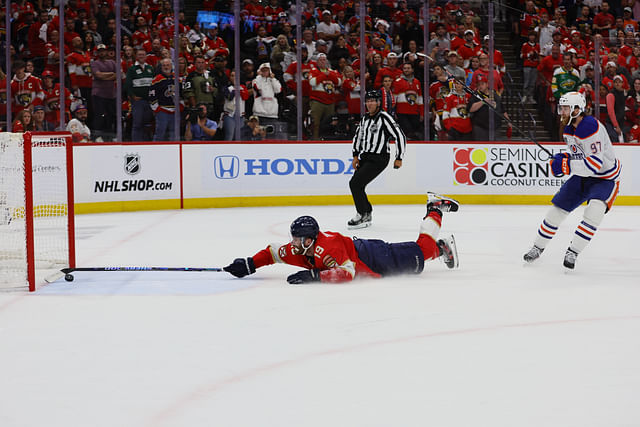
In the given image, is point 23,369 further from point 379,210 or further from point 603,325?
point 379,210

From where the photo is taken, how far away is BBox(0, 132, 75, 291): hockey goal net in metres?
5.41

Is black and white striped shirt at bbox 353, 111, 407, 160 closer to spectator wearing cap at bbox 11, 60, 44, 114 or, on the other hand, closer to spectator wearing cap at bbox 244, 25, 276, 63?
spectator wearing cap at bbox 244, 25, 276, 63

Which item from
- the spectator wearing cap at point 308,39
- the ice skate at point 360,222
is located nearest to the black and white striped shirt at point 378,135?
the ice skate at point 360,222

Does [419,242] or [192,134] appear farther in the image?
[192,134]

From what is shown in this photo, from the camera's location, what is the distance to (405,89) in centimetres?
1184

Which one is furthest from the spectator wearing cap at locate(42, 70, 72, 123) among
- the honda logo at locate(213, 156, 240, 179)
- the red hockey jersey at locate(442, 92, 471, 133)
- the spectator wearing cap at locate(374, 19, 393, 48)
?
the red hockey jersey at locate(442, 92, 471, 133)

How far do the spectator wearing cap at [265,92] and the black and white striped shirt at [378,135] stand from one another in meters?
2.41

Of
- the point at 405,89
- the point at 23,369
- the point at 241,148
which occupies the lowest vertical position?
the point at 23,369

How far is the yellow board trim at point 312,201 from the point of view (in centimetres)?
1096

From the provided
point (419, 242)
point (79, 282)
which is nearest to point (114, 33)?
point (79, 282)

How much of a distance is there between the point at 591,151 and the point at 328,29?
6265mm

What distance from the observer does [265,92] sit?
11.5 m

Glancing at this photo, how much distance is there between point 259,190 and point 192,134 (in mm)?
1202

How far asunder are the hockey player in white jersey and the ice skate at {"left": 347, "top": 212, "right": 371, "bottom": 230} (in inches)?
120
